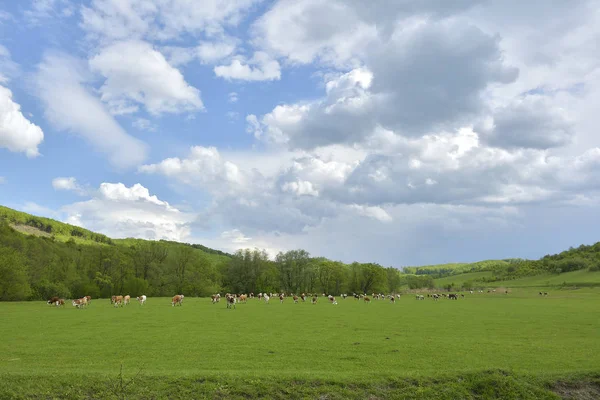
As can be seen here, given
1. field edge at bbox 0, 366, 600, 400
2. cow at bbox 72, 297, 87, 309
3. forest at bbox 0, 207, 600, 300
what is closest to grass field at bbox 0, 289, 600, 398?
field edge at bbox 0, 366, 600, 400

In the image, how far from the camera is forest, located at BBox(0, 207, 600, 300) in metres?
79.4

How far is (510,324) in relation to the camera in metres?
31.9

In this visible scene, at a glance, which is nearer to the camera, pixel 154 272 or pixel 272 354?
pixel 272 354

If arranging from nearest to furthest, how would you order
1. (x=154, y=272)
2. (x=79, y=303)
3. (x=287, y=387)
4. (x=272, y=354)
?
(x=287, y=387) → (x=272, y=354) → (x=79, y=303) → (x=154, y=272)

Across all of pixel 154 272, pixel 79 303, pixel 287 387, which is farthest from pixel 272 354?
pixel 154 272

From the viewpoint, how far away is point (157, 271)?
345ft

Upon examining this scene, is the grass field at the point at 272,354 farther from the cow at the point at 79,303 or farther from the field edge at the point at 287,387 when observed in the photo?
the cow at the point at 79,303

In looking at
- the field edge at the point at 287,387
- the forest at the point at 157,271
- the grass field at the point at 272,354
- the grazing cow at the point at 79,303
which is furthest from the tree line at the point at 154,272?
the field edge at the point at 287,387

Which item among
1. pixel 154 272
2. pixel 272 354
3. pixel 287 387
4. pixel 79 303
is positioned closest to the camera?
pixel 287 387

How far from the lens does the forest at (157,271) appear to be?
79.4 meters

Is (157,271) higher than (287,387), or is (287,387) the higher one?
(157,271)

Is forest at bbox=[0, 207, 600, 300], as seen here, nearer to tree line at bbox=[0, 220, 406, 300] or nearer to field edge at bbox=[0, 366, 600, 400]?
tree line at bbox=[0, 220, 406, 300]

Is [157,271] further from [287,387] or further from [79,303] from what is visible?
[287,387]

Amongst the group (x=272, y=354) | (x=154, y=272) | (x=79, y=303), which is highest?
(x=154, y=272)
